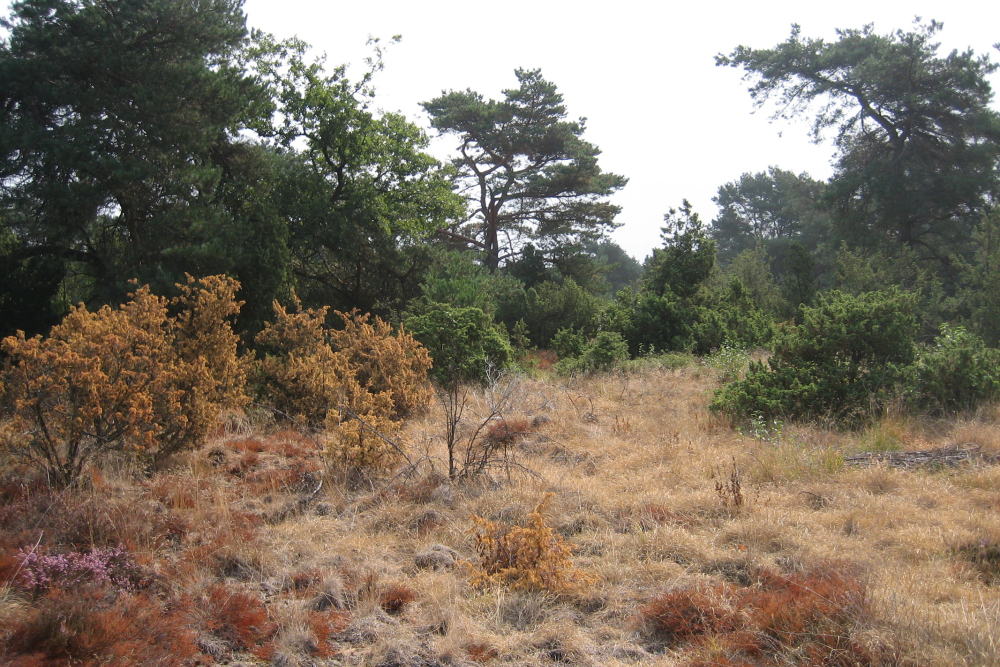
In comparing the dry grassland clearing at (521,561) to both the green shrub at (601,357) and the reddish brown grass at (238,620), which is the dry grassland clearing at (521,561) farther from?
the green shrub at (601,357)

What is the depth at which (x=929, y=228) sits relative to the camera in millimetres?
26484

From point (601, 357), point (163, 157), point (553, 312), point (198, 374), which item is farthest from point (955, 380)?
point (163, 157)

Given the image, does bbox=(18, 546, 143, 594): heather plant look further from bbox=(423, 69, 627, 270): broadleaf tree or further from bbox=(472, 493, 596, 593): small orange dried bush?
bbox=(423, 69, 627, 270): broadleaf tree

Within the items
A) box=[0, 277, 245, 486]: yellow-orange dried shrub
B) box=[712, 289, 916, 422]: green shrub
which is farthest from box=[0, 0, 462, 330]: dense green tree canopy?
box=[712, 289, 916, 422]: green shrub

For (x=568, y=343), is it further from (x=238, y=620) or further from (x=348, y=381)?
(x=238, y=620)

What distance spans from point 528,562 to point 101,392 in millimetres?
3724

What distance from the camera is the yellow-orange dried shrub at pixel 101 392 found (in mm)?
5430

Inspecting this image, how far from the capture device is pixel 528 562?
4.36m

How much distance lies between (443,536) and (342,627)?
137 centimetres

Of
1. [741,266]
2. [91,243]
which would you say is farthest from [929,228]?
[91,243]

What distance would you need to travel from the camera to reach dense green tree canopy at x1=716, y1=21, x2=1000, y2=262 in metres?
24.2

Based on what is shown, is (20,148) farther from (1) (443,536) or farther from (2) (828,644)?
(2) (828,644)

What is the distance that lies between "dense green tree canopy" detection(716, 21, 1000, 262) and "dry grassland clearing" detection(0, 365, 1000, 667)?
851 inches

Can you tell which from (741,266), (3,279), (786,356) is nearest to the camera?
(786,356)
